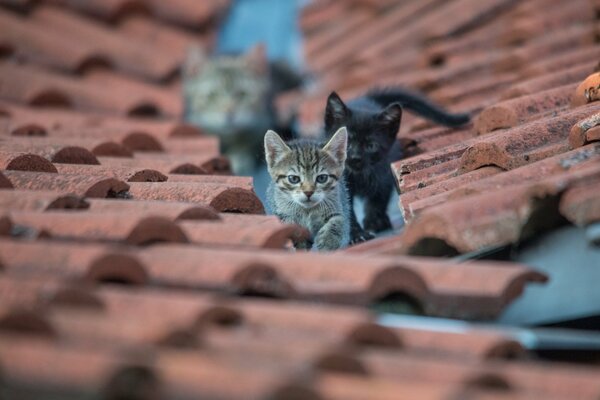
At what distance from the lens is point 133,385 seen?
2.13 meters

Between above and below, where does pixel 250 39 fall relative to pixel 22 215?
above

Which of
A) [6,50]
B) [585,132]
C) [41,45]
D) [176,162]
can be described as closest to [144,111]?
[41,45]

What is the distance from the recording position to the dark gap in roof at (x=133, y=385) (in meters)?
2.11

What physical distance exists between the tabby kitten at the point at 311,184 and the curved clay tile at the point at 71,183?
128 centimetres

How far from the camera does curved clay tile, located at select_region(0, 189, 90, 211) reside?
3.41 meters

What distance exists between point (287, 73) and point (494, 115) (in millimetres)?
4716

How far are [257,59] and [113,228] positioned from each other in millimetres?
6019

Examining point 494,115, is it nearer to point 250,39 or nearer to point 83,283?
point 83,283

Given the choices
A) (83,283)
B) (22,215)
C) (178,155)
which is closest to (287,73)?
(178,155)

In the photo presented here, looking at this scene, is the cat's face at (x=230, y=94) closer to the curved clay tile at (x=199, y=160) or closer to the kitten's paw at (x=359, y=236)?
the curved clay tile at (x=199, y=160)

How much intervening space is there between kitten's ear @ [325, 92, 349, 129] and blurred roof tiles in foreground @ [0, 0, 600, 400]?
1.05 feet

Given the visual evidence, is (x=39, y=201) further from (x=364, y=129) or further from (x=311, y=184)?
(x=364, y=129)

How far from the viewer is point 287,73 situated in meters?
9.27

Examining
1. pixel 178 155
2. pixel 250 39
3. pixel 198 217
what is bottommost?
pixel 198 217
